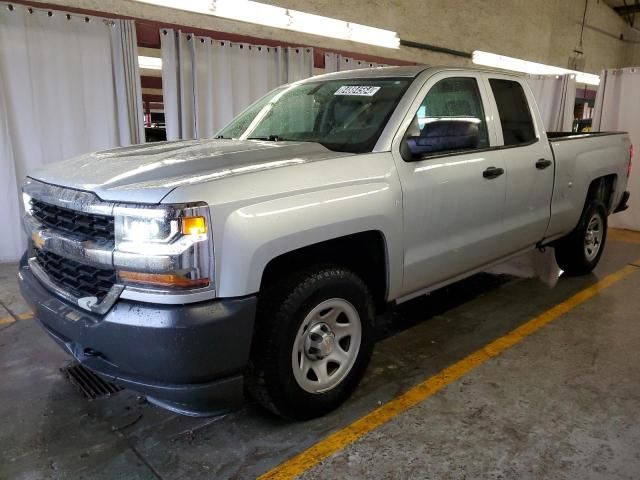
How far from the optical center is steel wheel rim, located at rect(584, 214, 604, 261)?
5.12 metres

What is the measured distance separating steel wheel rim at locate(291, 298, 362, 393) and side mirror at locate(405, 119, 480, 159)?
96 cm

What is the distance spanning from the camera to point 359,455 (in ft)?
8.00

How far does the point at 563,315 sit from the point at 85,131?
5.41 m

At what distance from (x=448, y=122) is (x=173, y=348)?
188 cm

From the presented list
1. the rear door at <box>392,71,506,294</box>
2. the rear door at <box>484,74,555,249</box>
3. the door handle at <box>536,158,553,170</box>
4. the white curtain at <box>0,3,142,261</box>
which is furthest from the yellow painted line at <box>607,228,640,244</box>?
the white curtain at <box>0,3,142,261</box>

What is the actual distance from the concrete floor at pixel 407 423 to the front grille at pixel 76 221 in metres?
1.07

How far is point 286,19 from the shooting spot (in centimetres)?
725

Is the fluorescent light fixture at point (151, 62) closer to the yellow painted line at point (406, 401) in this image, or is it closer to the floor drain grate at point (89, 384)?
the floor drain grate at point (89, 384)

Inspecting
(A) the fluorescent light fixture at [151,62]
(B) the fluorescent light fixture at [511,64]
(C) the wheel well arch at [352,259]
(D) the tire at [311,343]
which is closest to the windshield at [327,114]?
(C) the wheel well arch at [352,259]

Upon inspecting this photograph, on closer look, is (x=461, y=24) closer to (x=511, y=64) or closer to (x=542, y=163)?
(x=511, y=64)

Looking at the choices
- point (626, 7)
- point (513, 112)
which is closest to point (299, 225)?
point (513, 112)

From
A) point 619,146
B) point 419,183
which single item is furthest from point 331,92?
point 619,146

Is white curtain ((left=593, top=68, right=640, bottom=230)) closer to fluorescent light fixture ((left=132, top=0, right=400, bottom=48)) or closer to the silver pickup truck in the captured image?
fluorescent light fixture ((left=132, top=0, right=400, bottom=48))

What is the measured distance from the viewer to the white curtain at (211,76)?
6562 millimetres
